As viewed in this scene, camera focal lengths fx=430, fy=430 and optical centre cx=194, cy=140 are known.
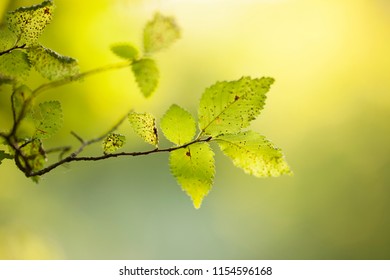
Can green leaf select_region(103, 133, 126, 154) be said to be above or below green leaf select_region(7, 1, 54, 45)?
below

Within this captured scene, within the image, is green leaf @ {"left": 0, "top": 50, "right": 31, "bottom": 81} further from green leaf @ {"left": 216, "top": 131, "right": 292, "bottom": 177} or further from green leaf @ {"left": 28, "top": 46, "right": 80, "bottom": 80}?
green leaf @ {"left": 216, "top": 131, "right": 292, "bottom": 177}

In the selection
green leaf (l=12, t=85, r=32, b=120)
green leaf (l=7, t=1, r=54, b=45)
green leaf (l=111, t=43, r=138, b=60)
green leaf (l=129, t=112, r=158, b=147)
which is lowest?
green leaf (l=12, t=85, r=32, b=120)

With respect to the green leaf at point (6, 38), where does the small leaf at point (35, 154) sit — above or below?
below

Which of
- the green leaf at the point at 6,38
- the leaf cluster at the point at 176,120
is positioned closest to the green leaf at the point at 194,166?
the leaf cluster at the point at 176,120

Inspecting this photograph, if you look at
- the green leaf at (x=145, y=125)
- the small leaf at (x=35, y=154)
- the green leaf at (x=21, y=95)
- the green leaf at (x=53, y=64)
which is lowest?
the small leaf at (x=35, y=154)

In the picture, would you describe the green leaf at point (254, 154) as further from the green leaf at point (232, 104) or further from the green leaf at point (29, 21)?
the green leaf at point (29, 21)

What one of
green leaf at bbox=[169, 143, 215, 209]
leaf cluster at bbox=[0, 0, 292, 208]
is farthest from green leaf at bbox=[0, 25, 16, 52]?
green leaf at bbox=[169, 143, 215, 209]

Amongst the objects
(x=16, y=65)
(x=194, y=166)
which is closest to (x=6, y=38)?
(x=16, y=65)

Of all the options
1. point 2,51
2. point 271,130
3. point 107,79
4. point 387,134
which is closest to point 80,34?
point 107,79

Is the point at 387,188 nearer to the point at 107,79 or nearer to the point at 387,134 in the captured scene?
the point at 387,134

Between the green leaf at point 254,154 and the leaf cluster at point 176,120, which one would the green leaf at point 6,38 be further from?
the green leaf at point 254,154
